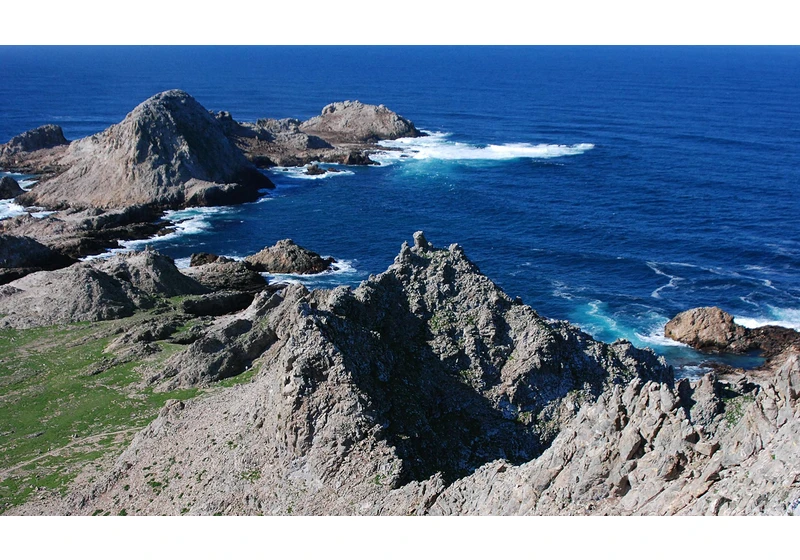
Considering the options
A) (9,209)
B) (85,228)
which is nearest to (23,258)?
(85,228)

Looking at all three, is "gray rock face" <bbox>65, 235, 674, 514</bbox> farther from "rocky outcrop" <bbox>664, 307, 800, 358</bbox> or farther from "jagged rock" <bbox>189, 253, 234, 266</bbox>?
"jagged rock" <bbox>189, 253, 234, 266</bbox>

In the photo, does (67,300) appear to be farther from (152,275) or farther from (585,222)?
(585,222)

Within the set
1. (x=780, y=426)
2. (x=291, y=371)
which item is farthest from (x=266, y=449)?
(x=780, y=426)

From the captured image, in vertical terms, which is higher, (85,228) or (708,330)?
(85,228)

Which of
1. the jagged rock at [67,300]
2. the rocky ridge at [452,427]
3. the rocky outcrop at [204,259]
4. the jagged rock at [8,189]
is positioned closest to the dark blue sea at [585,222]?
the rocky outcrop at [204,259]

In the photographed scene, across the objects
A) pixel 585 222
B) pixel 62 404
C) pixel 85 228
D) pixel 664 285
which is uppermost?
pixel 585 222

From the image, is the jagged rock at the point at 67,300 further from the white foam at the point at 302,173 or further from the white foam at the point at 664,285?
the white foam at the point at 302,173
